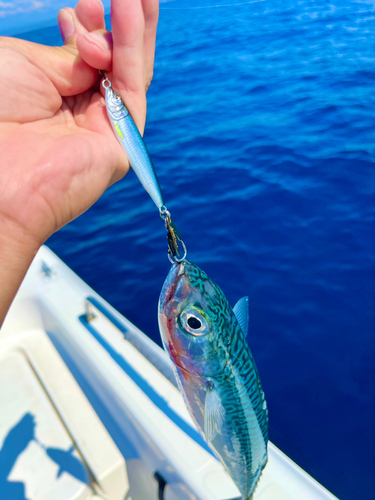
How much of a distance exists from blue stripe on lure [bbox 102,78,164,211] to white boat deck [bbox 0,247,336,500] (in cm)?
174

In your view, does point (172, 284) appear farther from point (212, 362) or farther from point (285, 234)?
→ point (285, 234)

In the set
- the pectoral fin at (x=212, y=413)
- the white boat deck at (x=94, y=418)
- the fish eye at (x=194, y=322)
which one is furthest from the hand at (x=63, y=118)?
the white boat deck at (x=94, y=418)

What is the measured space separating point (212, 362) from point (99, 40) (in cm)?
170

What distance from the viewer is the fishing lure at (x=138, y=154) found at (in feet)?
4.78

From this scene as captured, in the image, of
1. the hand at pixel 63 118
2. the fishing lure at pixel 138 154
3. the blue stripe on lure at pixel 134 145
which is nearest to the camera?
the fishing lure at pixel 138 154

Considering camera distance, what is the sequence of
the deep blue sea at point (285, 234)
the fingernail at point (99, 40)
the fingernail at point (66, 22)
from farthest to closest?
the deep blue sea at point (285, 234) < the fingernail at point (66, 22) < the fingernail at point (99, 40)

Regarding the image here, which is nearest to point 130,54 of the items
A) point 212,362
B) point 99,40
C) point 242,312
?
point 99,40

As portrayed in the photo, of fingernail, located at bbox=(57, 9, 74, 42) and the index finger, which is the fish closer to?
the index finger

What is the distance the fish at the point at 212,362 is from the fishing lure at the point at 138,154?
15 cm

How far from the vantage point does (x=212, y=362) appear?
53.4 inches

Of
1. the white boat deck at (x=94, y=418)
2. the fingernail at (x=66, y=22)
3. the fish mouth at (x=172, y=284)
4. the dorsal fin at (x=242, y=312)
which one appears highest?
the fingernail at (x=66, y=22)

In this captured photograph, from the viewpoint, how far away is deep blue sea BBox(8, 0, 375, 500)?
381cm

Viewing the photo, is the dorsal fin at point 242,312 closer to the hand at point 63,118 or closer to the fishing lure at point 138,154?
the fishing lure at point 138,154

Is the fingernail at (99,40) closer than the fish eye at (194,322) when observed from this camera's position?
No
